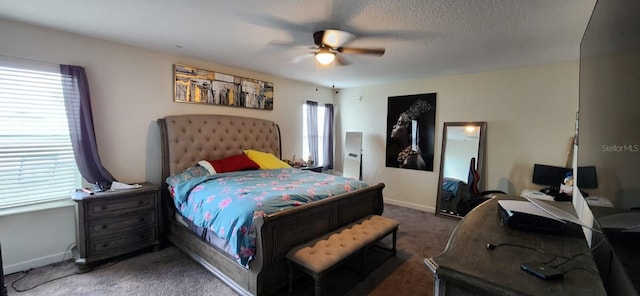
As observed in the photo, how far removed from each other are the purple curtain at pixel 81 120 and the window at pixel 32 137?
10cm

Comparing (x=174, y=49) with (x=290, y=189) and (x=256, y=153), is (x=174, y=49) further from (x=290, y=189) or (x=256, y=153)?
(x=290, y=189)

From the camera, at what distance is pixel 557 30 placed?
2533mm

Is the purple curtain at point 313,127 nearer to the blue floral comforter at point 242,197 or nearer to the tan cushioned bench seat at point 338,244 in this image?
the blue floral comforter at point 242,197

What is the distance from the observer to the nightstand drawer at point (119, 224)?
268cm

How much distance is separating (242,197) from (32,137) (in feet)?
7.37

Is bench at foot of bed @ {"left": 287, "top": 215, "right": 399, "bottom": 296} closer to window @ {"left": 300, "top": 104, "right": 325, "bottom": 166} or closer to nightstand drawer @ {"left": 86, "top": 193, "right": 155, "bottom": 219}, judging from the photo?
nightstand drawer @ {"left": 86, "top": 193, "right": 155, "bottom": 219}

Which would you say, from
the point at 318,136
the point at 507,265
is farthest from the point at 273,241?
the point at 318,136

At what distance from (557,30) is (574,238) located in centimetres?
230

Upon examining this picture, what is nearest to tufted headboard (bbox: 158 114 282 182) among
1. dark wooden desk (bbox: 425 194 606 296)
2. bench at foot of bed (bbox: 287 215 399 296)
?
bench at foot of bed (bbox: 287 215 399 296)

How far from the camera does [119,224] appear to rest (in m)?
2.83

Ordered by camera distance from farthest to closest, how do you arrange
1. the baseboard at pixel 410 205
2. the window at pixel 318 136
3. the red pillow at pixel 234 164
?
the window at pixel 318 136
the baseboard at pixel 410 205
the red pillow at pixel 234 164

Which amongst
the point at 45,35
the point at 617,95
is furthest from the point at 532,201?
the point at 45,35

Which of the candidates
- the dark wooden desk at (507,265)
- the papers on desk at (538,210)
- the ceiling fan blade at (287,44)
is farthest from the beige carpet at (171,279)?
the ceiling fan blade at (287,44)

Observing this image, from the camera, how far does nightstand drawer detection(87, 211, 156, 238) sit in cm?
268
